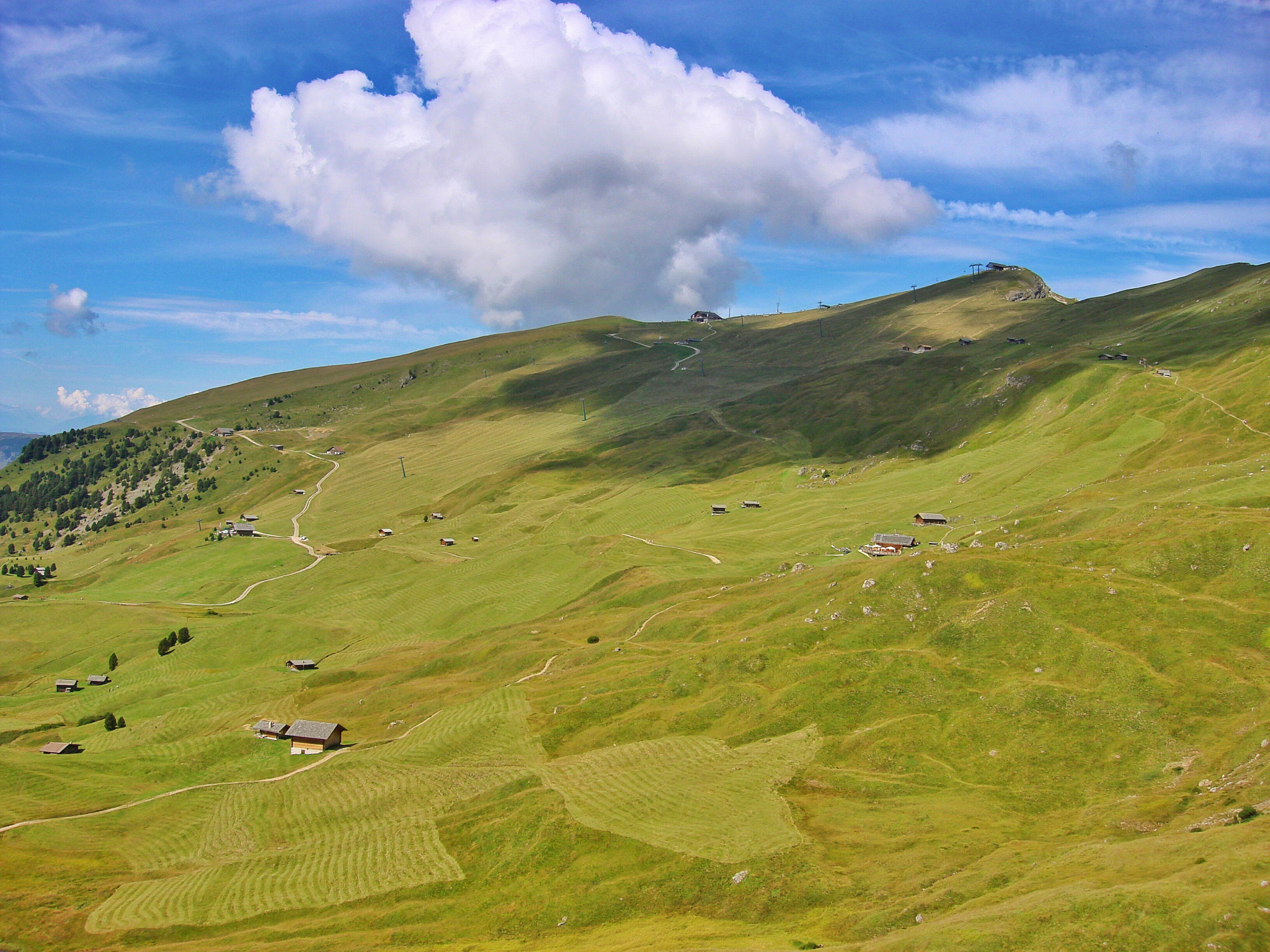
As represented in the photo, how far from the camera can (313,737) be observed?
11125 cm

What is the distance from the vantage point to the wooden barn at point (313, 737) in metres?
111

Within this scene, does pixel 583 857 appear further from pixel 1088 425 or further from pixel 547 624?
pixel 1088 425

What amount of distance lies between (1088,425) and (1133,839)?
160 meters

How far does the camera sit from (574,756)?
91562 mm

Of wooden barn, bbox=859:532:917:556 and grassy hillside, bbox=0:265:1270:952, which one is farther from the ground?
wooden barn, bbox=859:532:917:556

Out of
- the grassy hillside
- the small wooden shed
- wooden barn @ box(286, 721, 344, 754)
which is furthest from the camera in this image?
the small wooden shed

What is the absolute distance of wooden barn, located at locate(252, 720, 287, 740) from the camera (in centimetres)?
11675

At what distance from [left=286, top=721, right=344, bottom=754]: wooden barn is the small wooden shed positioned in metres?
36.2

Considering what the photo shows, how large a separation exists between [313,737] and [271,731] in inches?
407

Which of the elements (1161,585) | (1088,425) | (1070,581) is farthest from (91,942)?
(1088,425)

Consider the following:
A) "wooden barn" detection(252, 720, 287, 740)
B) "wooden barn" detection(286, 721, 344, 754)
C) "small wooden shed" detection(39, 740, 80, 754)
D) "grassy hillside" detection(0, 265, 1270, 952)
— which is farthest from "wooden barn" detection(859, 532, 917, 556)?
"small wooden shed" detection(39, 740, 80, 754)

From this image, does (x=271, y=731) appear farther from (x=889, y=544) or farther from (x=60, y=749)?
(x=889, y=544)

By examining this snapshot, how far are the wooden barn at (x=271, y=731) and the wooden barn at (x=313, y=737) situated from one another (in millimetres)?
3662

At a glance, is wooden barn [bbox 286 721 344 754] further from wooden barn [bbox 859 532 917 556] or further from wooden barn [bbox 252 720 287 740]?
wooden barn [bbox 859 532 917 556]
